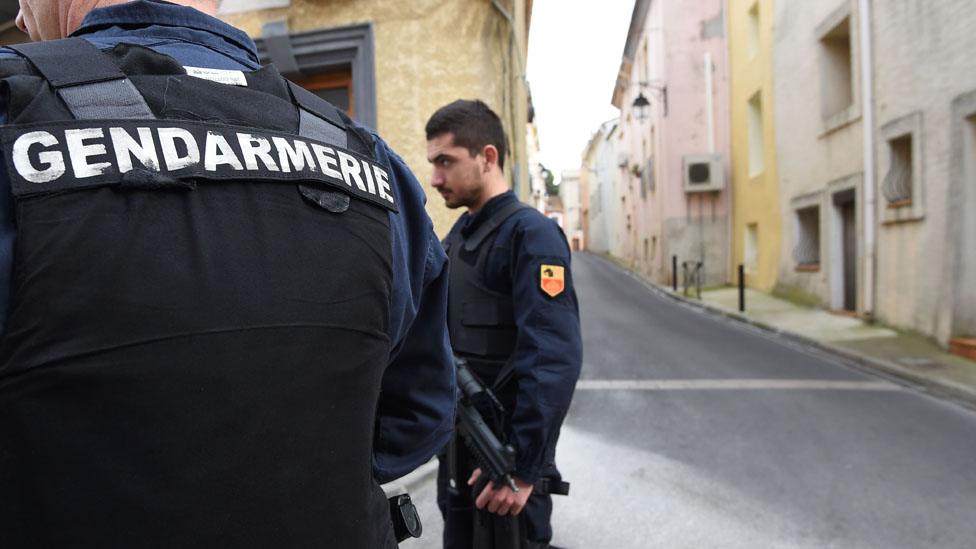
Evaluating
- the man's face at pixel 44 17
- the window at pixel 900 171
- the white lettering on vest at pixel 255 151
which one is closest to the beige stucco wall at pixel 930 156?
the window at pixel 900 171

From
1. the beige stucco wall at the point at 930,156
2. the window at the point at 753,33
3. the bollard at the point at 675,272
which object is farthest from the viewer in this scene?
the bollard at the point at 675,272

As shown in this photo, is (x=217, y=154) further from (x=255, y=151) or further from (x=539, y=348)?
(x=539, y=348)

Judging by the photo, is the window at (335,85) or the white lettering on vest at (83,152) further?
the window at (335,85)

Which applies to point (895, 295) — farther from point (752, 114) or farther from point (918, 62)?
point (752, 114)

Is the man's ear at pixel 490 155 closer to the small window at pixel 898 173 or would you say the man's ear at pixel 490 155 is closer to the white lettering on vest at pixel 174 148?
the white lettering on vest at pixel 174 148

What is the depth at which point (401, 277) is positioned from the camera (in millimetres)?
1125

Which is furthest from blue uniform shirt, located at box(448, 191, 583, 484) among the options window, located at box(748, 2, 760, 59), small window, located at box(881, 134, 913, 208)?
window, located at box(748, 2, 760, 59)

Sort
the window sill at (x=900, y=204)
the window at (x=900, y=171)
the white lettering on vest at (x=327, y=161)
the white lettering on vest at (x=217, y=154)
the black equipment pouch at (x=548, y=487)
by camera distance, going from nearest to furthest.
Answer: the white lettering on vest at (x=217, y=154) < the white lettering on vest at (x=327, y=161) < the black equipment pouch at (x=548, y=487) < the window at (x=900, y=171) < the window sill at (x=900, y=204)

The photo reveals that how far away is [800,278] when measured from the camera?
13750mm

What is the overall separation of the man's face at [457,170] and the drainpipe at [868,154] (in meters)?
9.80

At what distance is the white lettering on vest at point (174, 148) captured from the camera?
2.74 ft

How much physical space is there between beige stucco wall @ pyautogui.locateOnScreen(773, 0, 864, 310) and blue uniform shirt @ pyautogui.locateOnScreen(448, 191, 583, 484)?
10.2 meters

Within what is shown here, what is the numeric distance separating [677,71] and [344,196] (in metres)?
21.2

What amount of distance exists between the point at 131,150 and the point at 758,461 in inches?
184
